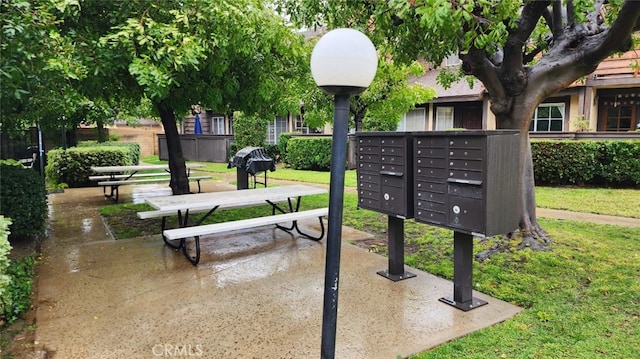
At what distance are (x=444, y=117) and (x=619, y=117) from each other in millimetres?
5918

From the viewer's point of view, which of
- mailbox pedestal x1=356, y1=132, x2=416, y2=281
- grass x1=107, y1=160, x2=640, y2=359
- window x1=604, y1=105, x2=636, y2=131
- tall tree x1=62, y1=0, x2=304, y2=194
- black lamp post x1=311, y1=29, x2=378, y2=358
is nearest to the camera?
black lamp post x1=311, y1=29, x2=378, y2=358

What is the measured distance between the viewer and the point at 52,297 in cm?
396

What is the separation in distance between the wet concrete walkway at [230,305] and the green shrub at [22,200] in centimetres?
36

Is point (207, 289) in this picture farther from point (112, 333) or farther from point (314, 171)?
point (314, 171)

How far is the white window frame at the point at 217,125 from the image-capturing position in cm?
2555

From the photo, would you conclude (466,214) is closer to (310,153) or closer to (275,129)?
(310,153)

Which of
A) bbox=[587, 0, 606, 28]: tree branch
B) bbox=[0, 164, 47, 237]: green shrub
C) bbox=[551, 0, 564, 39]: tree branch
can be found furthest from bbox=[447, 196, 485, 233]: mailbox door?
bbox=[0, 164, 47, 237]: green shrub

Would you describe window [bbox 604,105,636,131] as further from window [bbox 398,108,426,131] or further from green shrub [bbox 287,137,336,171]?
green shrub [bbox 287,137,336,171]

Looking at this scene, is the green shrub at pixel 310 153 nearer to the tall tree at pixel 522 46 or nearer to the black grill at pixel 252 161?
the black grill at pixel 252 161

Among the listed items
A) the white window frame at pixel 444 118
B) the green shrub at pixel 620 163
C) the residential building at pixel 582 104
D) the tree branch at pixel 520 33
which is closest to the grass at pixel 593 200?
the green shrub at pixel 620 163

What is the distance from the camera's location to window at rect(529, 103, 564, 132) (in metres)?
14.8

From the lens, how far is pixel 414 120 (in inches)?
717

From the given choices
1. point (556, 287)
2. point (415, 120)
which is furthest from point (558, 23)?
point (415, 120)

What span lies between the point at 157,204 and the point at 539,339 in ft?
14.3
